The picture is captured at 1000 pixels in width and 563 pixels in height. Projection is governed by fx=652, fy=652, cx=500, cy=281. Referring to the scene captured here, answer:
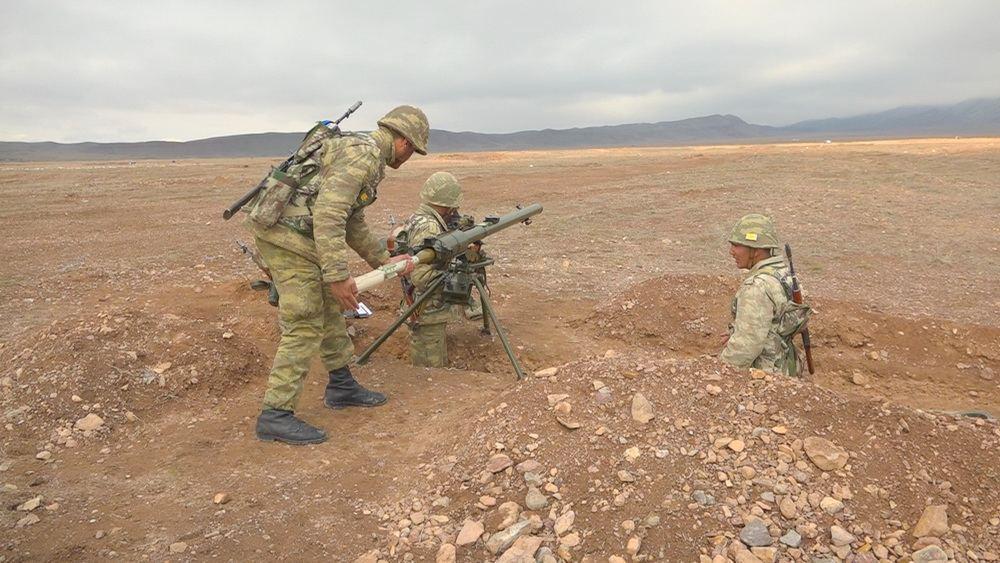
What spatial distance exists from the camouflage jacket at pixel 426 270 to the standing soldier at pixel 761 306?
2.22 m

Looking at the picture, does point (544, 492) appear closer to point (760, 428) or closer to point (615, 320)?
point (760, 428)

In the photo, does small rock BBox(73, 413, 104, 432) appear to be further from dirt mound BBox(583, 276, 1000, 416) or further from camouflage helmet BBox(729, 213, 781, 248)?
dirt mound BBox(583, 276, 1000, 416)

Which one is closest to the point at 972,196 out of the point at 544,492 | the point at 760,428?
the point at 760,428

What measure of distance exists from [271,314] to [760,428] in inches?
181

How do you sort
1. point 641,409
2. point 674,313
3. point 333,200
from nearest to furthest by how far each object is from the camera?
point 641,409 < point 333,200 < point 674,313

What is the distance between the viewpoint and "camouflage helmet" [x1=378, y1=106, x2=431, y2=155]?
3816mm

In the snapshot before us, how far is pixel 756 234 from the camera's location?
379 cm

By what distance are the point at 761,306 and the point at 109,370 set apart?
13.5 feet

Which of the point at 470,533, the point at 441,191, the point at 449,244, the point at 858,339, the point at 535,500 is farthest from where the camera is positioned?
the point at 858,339

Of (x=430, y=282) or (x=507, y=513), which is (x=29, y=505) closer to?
(x=507, y=513)

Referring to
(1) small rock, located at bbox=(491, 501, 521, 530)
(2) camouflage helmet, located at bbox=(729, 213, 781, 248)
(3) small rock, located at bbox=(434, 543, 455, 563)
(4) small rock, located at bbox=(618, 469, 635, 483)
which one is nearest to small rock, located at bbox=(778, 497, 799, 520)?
(4) small rock, located at bbox=(618, 469, 635, 483)

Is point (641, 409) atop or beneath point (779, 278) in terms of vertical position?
beneath

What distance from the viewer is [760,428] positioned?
120 inches

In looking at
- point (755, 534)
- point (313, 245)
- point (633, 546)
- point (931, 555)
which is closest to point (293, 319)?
point (313, 245)
